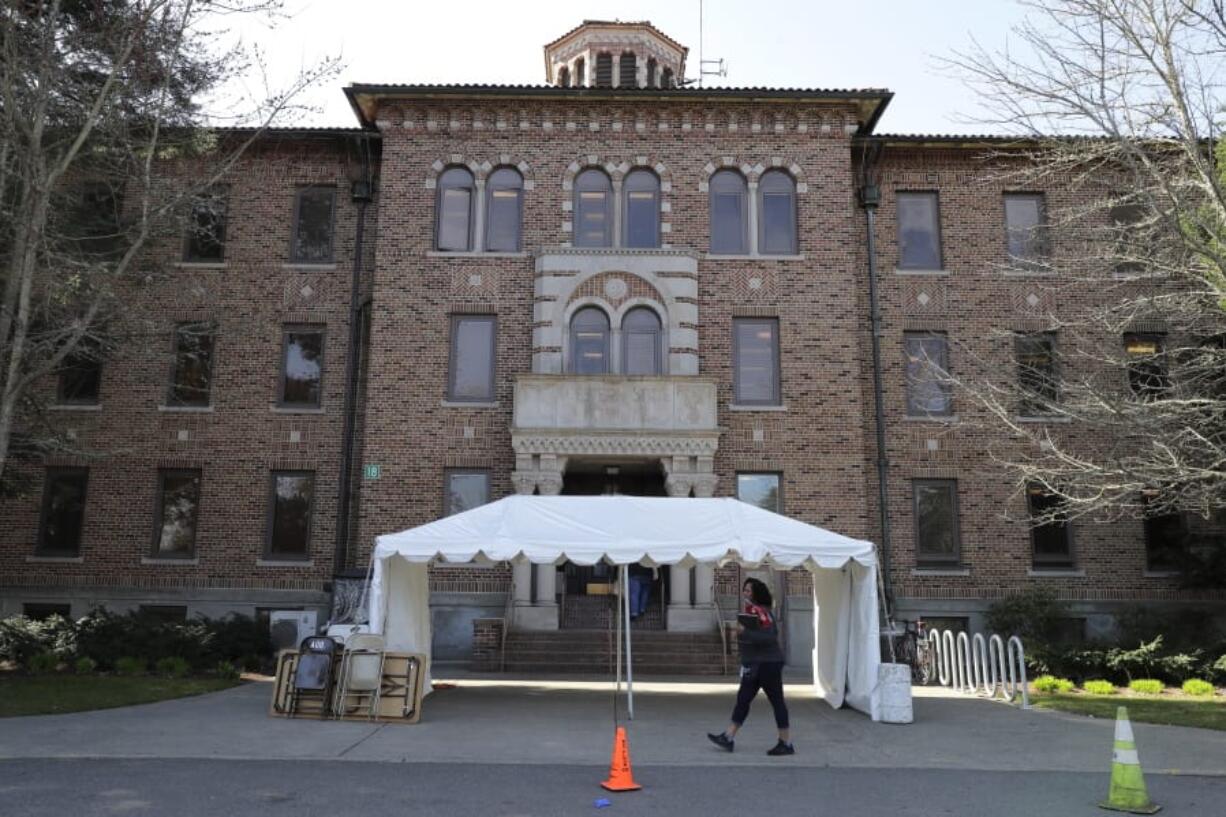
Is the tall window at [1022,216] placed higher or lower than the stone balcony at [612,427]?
higher

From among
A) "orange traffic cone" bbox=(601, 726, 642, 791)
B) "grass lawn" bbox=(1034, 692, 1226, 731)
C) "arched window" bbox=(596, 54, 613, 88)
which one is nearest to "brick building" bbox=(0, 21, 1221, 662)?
"grass lawn" bbox=(1034, 692, 1226, 731)

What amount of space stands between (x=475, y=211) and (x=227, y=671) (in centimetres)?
1041

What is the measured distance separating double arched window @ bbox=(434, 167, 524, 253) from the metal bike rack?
11.6m

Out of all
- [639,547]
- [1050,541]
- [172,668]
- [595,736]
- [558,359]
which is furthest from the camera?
[1050,541]

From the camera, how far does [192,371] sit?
20.9 m

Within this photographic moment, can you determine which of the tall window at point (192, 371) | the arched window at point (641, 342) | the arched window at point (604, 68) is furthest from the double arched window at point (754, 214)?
the arched window at point (604, 68)

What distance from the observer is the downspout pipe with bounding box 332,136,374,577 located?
19922 mm

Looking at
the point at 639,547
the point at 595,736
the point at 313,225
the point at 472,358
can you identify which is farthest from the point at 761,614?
the point at 313,225

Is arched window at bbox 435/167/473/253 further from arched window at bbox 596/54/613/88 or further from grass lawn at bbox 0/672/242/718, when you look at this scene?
arched window at bbox 596/54/613/88

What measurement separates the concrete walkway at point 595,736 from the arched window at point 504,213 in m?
10.3

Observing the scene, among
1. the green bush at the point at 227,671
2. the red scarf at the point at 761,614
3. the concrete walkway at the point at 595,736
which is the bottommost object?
the concrete walkway at the point at 595,736

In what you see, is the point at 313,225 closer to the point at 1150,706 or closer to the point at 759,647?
the point at 759,647

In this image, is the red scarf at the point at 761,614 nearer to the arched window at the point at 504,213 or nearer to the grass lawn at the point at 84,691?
the grass lawn at the point at 84,691

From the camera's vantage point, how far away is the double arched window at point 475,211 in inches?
810
